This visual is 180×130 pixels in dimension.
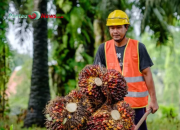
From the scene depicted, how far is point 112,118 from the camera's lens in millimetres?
2279

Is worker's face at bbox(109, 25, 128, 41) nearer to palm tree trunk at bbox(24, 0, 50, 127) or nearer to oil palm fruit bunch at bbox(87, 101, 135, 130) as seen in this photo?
oil palm fruit bunch at bbox(87, 101, 135, 130)

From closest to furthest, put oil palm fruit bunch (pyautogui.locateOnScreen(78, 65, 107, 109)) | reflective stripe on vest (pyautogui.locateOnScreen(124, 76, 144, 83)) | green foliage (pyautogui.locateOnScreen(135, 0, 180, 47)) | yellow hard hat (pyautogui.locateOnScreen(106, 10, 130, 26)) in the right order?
oil palm fruit bunch (pyautogui.locateOnScreen(78, 65, 107, 109)) → yellow hard hat (pyautogui.locateOnScreen(106, 10, 130, 26)) → reflective stripe on vest (pyautogui.locateOnScreen(124, 76, 144, 83)) → green foliage (pyautogui.locateOnScreen(135, 0, 180, 47))

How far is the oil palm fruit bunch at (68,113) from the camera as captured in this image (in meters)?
2.23

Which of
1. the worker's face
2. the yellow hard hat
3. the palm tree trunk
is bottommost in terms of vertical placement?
the palm tree trunk

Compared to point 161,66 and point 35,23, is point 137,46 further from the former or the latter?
point 161,66

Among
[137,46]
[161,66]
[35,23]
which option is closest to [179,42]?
[161,66]

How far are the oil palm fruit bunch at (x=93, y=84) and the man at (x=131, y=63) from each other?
28.1 inches

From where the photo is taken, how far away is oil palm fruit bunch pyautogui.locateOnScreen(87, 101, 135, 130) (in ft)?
7.37

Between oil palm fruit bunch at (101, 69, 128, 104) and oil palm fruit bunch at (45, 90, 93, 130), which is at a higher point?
oil palm fruit bunch at (101, 69, 128, 104)

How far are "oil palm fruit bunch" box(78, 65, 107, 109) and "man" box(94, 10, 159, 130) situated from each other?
0.71 metres

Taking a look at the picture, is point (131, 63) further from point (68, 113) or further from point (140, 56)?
point (68, 113)

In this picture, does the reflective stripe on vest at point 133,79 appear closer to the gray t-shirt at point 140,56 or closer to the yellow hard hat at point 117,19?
the gray t-shirt at point 140,56

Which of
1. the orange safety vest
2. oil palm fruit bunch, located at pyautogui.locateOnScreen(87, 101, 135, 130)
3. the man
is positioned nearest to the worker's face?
the man

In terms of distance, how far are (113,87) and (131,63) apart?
0.81m
